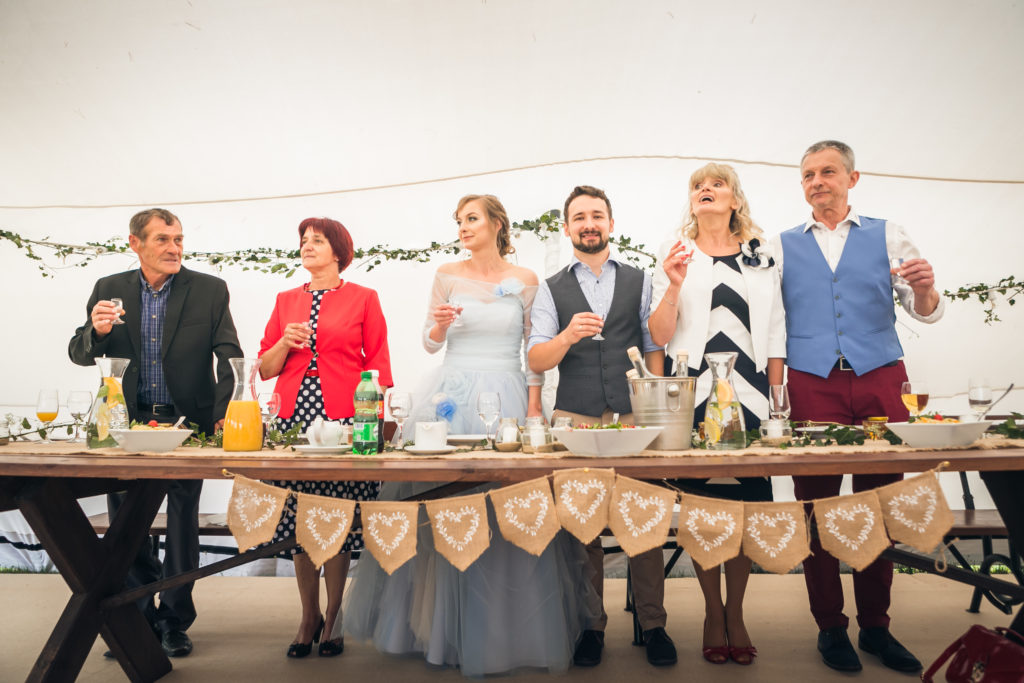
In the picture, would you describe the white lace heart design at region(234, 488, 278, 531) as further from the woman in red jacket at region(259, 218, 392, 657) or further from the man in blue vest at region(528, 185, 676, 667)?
the man in blue vest at region(528, 185, 676, 667)

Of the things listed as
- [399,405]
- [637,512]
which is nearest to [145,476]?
[399,405]

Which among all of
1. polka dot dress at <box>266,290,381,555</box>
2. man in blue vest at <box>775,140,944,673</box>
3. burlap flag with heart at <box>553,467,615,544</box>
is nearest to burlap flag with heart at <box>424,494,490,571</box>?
burlap flag with heart at <box>553,467,615,544</box>

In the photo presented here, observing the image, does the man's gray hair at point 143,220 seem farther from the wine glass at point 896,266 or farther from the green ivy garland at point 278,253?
the wine glass at point 896,266

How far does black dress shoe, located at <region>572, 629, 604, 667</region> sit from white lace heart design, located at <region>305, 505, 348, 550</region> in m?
1.19

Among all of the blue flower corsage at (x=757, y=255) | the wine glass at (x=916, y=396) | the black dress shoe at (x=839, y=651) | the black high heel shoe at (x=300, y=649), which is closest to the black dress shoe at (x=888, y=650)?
the black dress shoe at (x=839, y=651)

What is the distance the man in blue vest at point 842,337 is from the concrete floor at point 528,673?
0.21 meters

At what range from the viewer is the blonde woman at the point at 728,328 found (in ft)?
7.11

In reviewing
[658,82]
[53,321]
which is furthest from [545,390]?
[53,321]

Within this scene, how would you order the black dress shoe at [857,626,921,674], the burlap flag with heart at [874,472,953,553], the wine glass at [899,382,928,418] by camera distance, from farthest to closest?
the black dress shoe at [857,626,921,674] < the wine glass at [899,382,928,418] < the burlap flag with heart at [874,472,953,553]

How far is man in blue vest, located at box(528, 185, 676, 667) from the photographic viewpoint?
221 centimetres

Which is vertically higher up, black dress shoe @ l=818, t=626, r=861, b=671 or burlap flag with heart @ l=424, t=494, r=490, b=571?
burlap flag with heart @ l=424, t=494, r=490, b=571

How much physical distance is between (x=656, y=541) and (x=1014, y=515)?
41.4 inches

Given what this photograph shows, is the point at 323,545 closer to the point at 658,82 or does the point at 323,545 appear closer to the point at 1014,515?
the point at 1014,515

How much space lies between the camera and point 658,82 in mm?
3668
